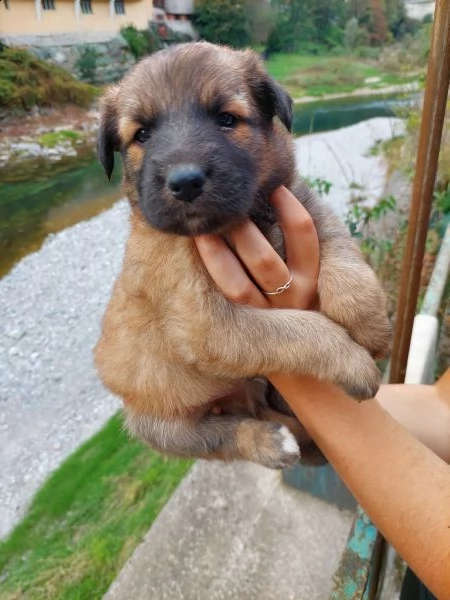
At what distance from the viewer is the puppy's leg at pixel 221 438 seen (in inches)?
74.1

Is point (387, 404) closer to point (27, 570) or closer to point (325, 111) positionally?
point (27, 570)

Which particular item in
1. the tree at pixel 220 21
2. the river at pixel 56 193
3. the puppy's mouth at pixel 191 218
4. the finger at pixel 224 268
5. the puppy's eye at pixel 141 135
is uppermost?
the tree at pixel 220 21

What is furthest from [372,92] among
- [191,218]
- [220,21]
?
[191,218]

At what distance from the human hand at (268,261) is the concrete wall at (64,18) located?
13.7ft

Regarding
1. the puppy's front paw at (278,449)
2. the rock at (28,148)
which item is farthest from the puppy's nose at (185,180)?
the rock at (28,148)

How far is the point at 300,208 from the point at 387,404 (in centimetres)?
76

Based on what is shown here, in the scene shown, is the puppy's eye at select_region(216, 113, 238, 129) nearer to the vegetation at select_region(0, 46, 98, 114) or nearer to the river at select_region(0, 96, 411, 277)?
the vegetation at select_region(0, 46, 98, 114)

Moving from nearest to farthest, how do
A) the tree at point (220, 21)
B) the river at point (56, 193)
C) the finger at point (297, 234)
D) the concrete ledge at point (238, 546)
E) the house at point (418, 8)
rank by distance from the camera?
the finger at point (297, 234) → the concrete ledge at point (238, 546) → the tree at point (220, 21) → the house at point (418, 8) → the river at point (56, 193)

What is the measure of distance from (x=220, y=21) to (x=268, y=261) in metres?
4.03

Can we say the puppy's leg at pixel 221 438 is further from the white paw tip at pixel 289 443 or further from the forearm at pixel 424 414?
the forearm at pixel 424 414

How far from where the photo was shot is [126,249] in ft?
6.51

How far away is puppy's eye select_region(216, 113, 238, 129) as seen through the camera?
1655 millimetres

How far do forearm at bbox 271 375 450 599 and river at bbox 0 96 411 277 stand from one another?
5838mm

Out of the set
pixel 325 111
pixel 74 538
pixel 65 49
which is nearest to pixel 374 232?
pixel 325 111
